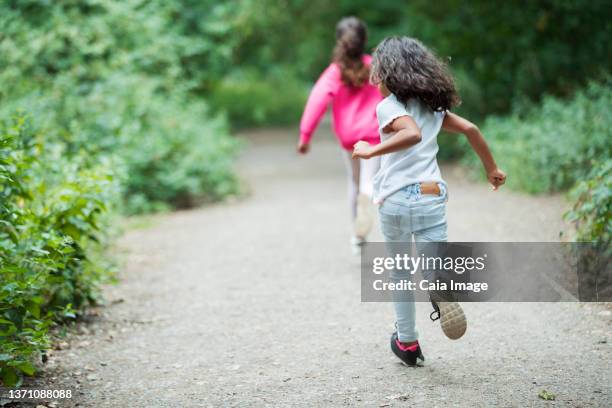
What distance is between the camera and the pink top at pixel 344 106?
617 centimetres

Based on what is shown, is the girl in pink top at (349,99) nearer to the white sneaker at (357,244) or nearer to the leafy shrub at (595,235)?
the white sneaker at (357,244)

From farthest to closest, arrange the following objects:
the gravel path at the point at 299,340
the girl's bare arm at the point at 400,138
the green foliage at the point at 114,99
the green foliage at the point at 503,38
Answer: the green foliage at the point at 503,38 < the green foliage at the point at 114,99 < the gravel path at the point at 299,340 < the girl's bare arm at the point at 400,138

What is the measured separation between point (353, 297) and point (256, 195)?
7.50 meters

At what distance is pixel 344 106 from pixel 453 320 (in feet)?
9.30

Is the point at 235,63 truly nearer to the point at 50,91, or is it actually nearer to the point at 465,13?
the point at 465,13

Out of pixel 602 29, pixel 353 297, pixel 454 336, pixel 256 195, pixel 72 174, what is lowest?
pixel 256 195

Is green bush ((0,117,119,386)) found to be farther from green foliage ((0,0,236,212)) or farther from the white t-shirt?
green foliage ((0,0,236,212))

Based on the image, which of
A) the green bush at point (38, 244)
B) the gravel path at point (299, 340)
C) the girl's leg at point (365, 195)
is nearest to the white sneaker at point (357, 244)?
the gravel path at point (299, 340)

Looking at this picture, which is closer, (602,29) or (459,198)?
(459,198)

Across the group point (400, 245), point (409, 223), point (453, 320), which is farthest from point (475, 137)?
point (453, 320)

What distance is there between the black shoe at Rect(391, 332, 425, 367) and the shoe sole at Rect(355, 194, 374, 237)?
236 centimetres

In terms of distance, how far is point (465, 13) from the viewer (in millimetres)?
14141

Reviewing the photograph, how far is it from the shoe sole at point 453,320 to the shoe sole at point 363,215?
261 centimetres

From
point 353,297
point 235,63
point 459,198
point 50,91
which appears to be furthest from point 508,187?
point 235,63
